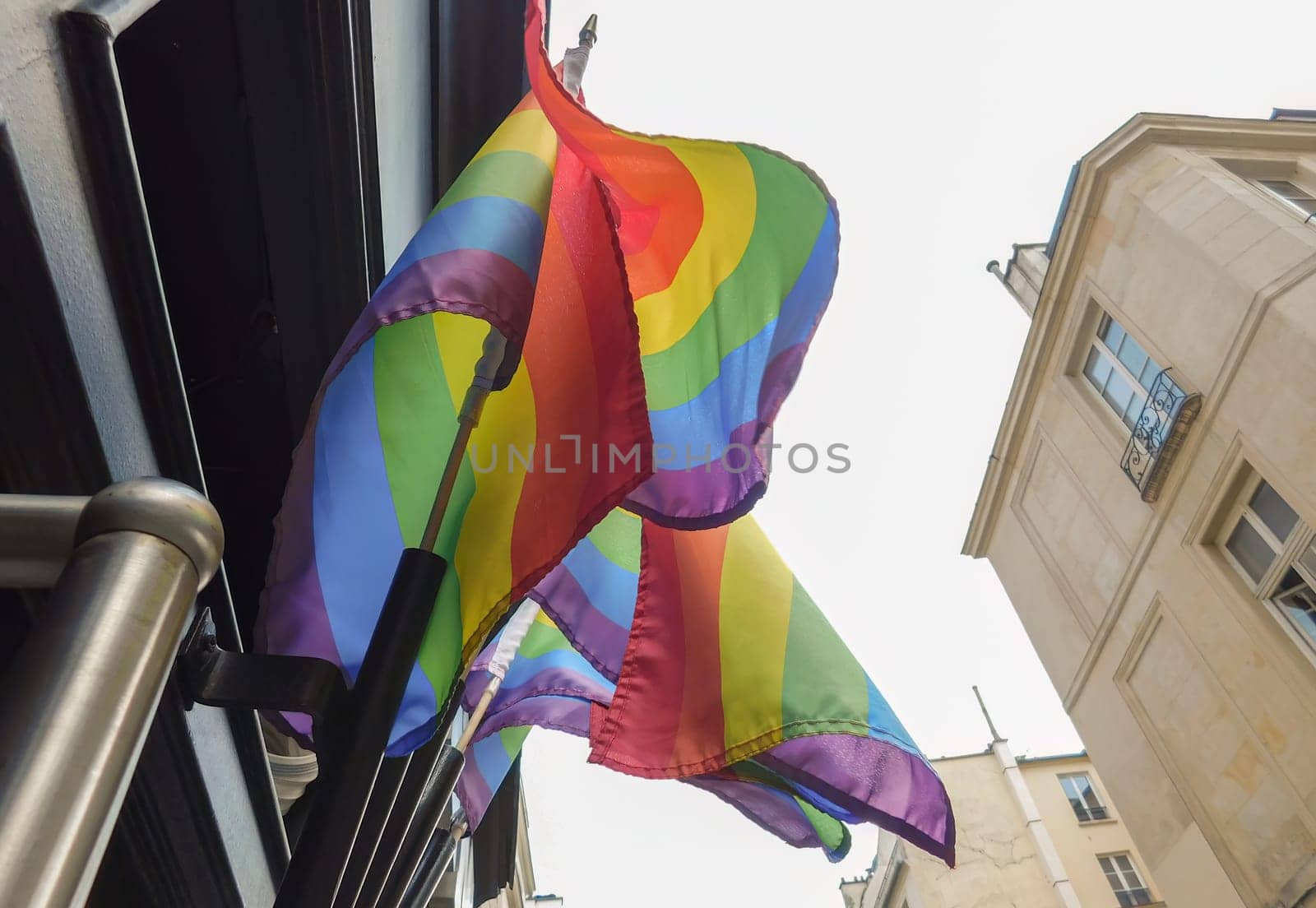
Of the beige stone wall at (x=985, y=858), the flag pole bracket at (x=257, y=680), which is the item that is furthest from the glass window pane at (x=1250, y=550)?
the beige stone wall at (x=985, y=858)

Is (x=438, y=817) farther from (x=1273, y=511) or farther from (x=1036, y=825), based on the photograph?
(x=1036, y=825)

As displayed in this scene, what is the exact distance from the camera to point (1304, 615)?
8.73 metres

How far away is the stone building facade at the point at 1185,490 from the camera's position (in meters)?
8.69

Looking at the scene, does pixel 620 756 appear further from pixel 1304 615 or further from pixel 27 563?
pixel 1304 615

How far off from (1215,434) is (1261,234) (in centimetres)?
229

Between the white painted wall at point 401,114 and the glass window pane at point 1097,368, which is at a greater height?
the glass window pane at point 1097,368

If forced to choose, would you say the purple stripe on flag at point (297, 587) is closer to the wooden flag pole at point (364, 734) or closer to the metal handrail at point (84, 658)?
the wooden flag pole at point (364, 734)

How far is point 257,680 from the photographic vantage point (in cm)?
188

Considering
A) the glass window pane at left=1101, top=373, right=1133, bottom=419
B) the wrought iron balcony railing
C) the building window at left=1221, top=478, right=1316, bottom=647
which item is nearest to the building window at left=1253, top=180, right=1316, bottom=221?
the wrought iron balcony railing

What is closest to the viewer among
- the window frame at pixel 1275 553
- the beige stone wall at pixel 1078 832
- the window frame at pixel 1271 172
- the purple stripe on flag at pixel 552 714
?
the purple stripe on flag at pixel 552 714

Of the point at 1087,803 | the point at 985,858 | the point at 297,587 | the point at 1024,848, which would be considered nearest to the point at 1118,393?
the point at 297,587

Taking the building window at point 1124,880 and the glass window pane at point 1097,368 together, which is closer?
the glass window pane at point 1097,368

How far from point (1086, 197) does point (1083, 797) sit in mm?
21026

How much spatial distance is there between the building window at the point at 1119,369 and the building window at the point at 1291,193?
233 cm
